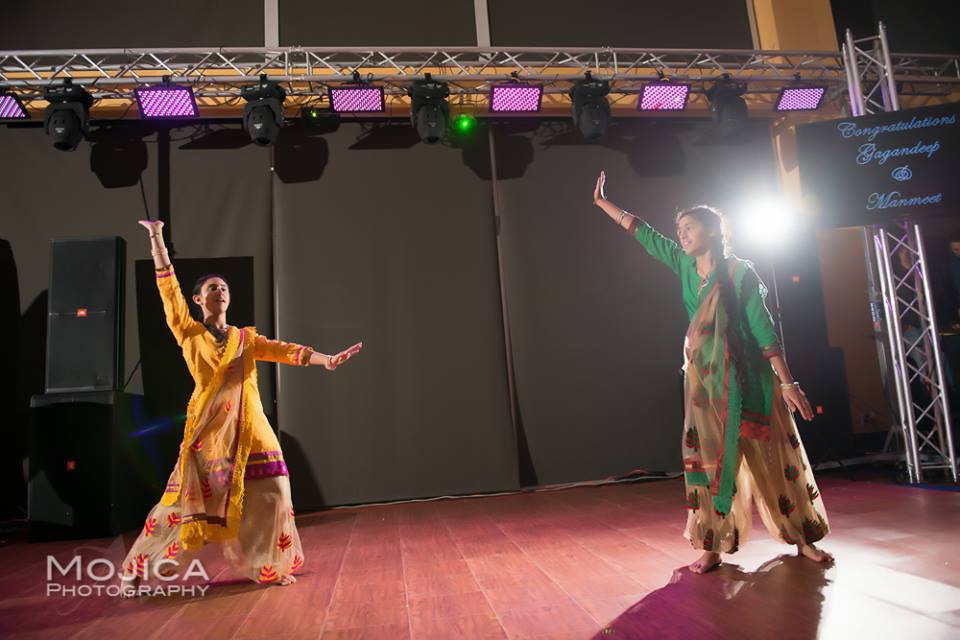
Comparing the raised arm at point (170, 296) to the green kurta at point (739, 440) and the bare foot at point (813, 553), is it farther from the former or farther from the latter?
the bare foot at point (813, 553)

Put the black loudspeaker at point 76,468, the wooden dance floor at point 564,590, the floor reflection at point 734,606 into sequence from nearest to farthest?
the floor reflection at point 734,606, the wooden dance floor at point 564,590, the black loudspeaker at point 76,468

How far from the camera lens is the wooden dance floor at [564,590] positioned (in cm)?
182

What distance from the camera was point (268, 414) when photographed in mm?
4875

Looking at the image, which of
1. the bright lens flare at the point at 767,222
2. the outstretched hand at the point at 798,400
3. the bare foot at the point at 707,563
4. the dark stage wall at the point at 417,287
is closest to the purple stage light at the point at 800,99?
the bright lens flare at the point at 767,222

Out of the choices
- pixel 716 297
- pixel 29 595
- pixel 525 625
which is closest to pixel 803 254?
pixel 716 297

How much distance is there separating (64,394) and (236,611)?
270 centimetres

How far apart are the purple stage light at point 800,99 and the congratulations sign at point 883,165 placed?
1.03 metres

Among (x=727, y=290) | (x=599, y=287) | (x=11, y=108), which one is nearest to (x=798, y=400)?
(x=727, y=290)

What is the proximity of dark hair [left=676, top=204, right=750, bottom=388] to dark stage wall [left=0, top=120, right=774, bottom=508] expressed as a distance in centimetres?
278

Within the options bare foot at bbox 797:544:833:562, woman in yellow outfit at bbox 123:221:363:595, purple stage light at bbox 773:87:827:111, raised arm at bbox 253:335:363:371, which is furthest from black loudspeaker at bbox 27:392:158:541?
purple stage light at bbox 773:87:827:111

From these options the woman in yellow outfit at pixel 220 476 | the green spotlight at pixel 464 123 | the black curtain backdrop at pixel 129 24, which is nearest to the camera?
the woman in yellow outfit at pixel 220 476

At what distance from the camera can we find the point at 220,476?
8.40ft

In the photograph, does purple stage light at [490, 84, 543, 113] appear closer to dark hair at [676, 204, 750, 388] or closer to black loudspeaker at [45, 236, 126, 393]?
dark hair at [676, 204, 750, 388]

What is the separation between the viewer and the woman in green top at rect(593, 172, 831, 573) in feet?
7.55
